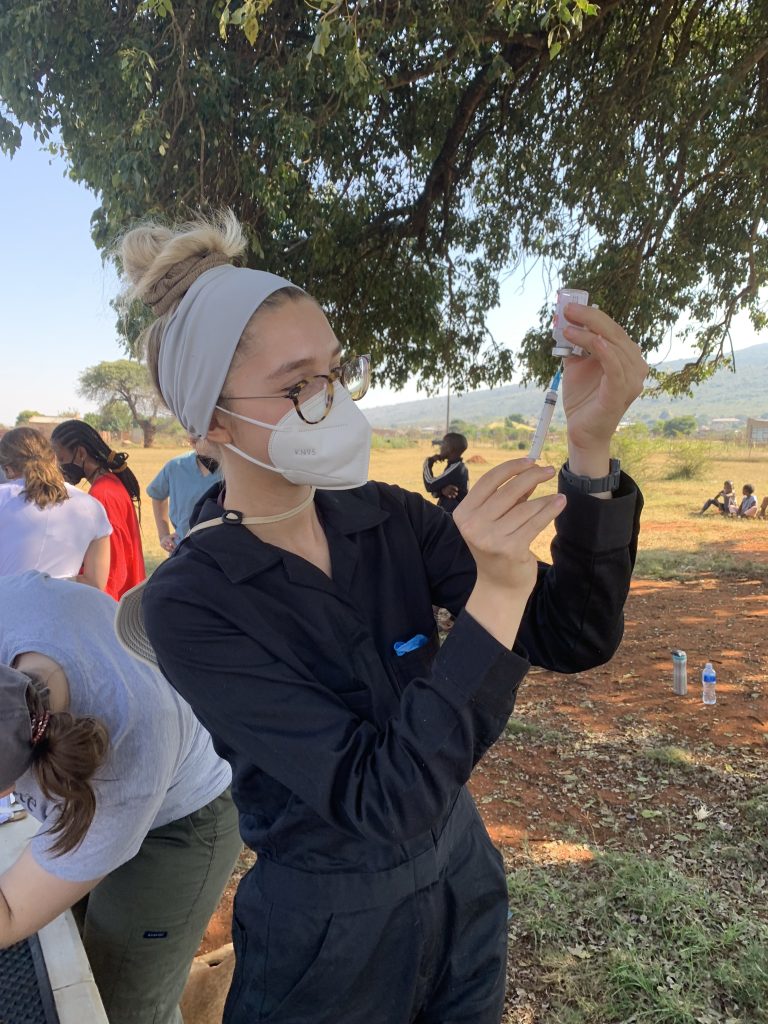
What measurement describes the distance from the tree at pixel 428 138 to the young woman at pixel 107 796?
3.04 m

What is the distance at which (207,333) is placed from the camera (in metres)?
1.18

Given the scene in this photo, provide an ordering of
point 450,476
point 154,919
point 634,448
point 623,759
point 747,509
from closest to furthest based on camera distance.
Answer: point 154,919 < point 623,759 < point 450,476 < point 747,509 < point 634,448

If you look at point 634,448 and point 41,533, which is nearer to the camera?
point 41,533

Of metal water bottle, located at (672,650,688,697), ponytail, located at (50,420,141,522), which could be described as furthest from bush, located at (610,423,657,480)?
ponytail, located at (50,420,141,522)

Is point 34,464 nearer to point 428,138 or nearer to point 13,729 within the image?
point 13,729

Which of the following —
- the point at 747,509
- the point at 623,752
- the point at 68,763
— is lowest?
the point at 747,509

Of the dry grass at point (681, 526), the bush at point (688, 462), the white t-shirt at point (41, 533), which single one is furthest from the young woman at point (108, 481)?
the bush at point (688, 462)

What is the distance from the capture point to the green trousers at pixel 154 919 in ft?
5.23

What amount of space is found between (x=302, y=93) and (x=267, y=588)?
445 cm

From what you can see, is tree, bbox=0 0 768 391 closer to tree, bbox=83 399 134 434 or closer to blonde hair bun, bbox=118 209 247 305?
blonde hair bun, bbox=118 209 247 305

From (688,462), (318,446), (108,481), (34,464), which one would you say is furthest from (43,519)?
(688,462)

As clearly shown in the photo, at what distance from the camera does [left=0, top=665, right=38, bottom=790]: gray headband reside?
3.85 feet

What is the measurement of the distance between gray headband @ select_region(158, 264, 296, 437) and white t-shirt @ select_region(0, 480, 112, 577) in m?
2.74

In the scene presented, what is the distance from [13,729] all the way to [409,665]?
65 centimetres
